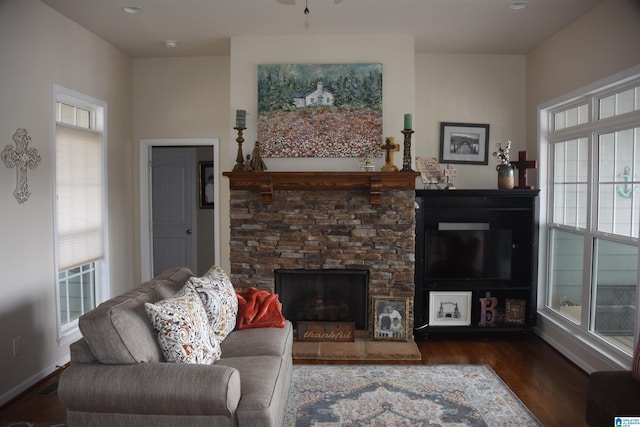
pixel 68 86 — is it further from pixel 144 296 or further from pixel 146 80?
pixel 144 296

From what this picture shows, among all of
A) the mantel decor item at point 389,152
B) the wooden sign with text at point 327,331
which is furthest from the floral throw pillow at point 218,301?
the mantel decor item at point 389,152

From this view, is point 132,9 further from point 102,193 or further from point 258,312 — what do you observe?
point 258,312

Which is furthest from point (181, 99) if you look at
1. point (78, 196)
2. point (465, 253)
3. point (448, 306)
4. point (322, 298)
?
point (448, 306)

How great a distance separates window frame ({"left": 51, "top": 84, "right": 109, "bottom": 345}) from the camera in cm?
377

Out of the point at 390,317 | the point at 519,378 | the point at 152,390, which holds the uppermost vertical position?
the point at 152,390

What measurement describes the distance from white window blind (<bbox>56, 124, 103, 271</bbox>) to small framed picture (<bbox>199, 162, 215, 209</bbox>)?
73.6 inches

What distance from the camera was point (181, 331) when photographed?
94.7 inches

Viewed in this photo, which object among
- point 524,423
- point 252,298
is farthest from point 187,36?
point 524,423

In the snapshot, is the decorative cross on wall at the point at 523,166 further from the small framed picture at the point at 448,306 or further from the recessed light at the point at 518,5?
the recessed light at the point at 518,5

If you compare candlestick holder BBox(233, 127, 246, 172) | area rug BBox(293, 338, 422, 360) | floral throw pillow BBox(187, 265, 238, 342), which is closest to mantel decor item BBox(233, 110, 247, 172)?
candlestick holder BBox(233, 127, 246, 172)

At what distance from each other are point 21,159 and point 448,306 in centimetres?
373

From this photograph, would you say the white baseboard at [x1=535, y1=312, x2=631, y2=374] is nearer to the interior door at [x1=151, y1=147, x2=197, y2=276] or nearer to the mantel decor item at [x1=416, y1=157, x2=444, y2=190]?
the mantel decor item at [x1=416, y1=157, x2=444, y2=190]

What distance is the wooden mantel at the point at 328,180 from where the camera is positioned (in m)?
4.28

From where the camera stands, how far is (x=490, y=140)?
5027 millimetres
